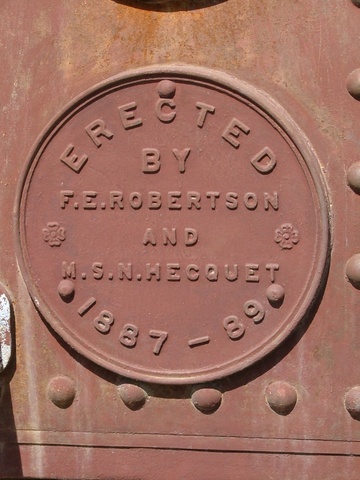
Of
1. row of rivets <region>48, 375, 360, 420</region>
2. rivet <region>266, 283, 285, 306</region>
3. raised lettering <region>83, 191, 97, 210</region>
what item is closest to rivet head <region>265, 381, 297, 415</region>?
row of rivets <region>48, 375, 360, 420</region>

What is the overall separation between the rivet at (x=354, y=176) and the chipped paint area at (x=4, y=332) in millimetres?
706

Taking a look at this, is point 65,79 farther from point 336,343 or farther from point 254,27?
point 336,343

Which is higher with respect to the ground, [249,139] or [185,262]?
[249,139]

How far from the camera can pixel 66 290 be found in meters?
1.49

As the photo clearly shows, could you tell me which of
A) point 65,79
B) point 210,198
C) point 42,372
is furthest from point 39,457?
point 65,79

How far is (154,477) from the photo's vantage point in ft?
5.04

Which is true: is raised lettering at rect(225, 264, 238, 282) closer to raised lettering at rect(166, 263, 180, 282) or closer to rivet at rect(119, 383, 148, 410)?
raised lettering at rect(166, 263, 180, 282)

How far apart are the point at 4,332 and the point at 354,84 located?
823 mm

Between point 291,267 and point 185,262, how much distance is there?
0.66ft

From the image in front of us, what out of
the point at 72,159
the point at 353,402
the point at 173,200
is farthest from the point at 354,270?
the point at 72,159

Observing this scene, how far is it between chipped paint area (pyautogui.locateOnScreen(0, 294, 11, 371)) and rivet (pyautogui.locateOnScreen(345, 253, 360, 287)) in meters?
0.67

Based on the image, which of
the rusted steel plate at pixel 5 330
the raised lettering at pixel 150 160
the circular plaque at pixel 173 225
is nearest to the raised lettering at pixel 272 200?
the circular plaque at pixel 173 225

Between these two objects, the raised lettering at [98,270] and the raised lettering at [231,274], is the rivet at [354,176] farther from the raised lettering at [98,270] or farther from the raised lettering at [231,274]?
the raised lettering at [98,270]

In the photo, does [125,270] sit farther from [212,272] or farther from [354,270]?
[354,270]
